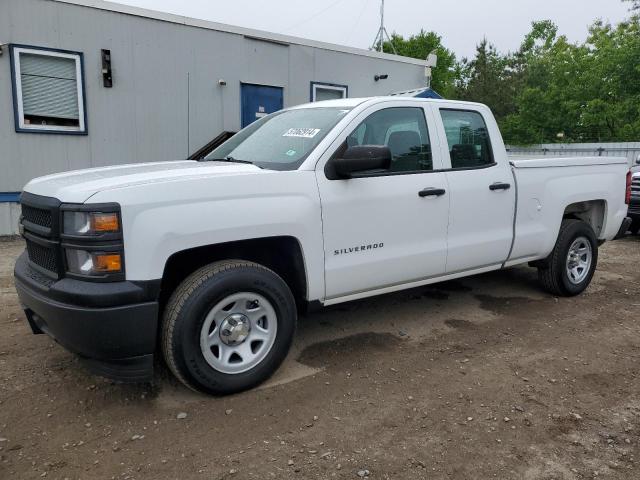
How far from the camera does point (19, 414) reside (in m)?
2.96

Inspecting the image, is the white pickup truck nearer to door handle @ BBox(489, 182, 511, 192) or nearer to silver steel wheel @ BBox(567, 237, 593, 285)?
door handle @ BBox(489, 182, 511, 192)

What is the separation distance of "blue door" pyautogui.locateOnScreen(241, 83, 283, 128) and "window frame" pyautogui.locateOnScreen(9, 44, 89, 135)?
2983 millimetres

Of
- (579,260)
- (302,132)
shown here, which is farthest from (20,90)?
(579,260)

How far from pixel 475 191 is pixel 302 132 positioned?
1.58 meters

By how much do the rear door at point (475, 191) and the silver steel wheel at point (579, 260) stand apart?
114 centimetres

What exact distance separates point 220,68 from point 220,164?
22.4 feet

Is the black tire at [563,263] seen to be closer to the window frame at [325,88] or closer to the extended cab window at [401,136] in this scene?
the extended cab window at [401,136]

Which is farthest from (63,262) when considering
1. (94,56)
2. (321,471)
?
(94,56)

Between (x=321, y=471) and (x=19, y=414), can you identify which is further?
A: (x=19, y=414)

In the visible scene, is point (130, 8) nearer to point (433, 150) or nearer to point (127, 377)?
point (433, 150)

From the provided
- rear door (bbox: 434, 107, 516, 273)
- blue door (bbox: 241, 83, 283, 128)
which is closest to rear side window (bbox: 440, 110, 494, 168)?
rear door (bbox: 434, 107, 516, 273)

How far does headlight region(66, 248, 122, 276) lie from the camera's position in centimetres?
267

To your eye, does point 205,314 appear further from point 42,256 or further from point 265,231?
point 42,256

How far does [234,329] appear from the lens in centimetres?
313
